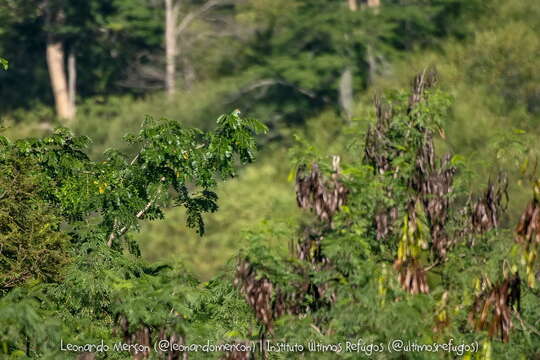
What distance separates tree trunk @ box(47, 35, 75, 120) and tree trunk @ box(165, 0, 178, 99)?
14.2ft

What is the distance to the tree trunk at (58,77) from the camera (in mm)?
49188

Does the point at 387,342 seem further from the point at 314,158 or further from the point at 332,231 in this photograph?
the point at 314,158

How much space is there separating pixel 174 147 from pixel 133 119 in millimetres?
31809

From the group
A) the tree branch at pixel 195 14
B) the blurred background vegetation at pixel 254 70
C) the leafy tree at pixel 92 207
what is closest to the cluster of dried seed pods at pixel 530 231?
the leafy tree at pixel 92 207

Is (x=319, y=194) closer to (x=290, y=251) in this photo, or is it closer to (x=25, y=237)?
(x=290, y=251)

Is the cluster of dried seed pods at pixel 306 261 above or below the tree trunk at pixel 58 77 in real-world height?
above

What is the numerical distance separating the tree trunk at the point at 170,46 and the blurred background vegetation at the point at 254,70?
0.24 feet

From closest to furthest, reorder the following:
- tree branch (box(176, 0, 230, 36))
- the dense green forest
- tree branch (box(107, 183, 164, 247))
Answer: the dense green forest < tree branch (box(107, 183, 164, 247)) < tree branch (box(176, 0, 230, 36))

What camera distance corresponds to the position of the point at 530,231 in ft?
31.1

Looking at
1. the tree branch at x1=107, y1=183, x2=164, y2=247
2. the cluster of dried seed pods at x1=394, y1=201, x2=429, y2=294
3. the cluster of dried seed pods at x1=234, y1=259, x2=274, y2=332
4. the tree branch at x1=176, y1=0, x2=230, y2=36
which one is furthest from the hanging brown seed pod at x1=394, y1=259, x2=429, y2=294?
the tree branch at x1=176, y1=0, x2=230, y2=36

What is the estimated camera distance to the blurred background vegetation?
36469 mm

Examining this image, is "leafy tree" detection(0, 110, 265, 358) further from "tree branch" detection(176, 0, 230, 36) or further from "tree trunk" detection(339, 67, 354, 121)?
"tree branch" detection(176, 0, 230, 36)

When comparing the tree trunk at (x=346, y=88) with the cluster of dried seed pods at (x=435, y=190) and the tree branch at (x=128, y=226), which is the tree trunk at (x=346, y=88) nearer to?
the tree branch at (x=128, y=226)

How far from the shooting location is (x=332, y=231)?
404 inches
